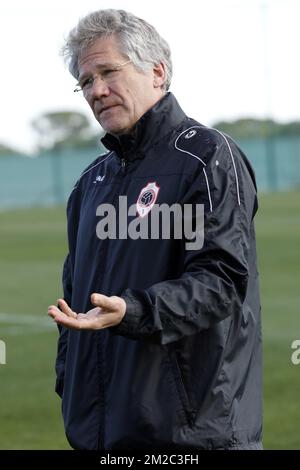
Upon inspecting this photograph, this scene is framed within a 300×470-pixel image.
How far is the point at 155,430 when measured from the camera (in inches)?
152

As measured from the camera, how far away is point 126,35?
160 inches

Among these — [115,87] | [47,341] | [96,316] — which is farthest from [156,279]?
[47,341]

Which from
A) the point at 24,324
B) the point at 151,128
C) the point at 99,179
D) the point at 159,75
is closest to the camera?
the point at 151,128

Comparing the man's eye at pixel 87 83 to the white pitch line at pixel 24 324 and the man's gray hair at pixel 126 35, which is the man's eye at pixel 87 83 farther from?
the white pitch line at pixel 24 324

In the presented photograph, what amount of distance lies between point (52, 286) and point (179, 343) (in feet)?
40.7

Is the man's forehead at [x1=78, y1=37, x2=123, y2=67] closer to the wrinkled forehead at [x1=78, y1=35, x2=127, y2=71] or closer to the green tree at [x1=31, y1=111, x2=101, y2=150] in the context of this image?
the wrinkled forehead at [x1=78, y1=35, x2=127, y2=71]

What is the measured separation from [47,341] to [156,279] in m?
7.55

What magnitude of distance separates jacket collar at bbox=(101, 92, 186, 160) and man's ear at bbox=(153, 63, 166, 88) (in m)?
0.08

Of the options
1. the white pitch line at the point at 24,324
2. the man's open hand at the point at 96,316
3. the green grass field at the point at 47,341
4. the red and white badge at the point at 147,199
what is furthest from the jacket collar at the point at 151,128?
the white pitch line at the point at 24,324

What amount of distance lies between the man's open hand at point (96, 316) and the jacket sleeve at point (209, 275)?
0.12 ft

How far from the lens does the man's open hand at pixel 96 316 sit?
11.8ft

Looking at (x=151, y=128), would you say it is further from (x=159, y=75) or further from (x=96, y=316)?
(x=96, y=316)
